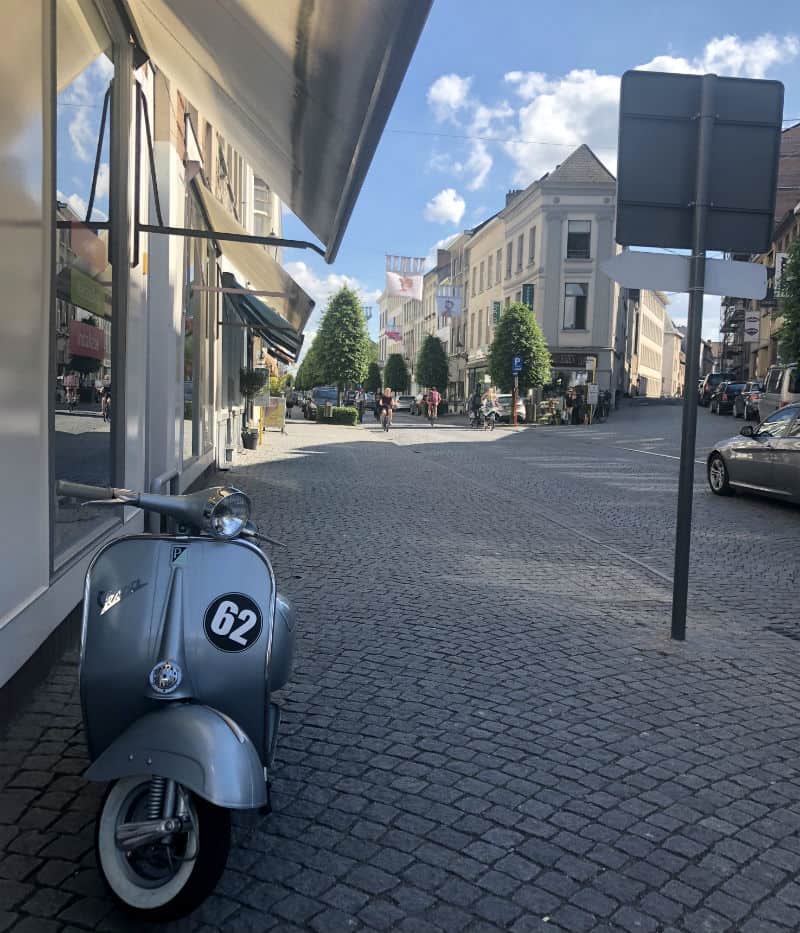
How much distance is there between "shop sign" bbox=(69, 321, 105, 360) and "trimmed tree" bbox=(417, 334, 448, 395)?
64764 mm

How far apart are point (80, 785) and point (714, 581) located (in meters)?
5.38

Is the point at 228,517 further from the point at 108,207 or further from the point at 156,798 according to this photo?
the point at 108,207

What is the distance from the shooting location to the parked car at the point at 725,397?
41.8 metres

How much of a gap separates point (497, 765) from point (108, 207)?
4700 mm

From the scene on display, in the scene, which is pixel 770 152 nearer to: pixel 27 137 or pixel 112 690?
pixel 27 137

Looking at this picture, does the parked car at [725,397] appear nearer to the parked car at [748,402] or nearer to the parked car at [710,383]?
the parked car at [748,402]

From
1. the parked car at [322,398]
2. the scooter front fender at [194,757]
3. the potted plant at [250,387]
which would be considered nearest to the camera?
the scooter front fender at [194,757]

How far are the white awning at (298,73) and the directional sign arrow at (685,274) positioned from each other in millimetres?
1706

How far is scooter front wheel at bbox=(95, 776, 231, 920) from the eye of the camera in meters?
2.37

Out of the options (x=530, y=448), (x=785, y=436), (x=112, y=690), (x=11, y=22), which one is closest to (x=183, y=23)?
(x=11, y=22)

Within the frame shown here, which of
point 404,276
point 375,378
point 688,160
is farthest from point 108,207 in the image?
point 375,378

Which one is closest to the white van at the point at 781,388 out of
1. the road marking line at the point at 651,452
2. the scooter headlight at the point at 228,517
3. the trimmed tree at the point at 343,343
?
the road marking line at the point at 651,452

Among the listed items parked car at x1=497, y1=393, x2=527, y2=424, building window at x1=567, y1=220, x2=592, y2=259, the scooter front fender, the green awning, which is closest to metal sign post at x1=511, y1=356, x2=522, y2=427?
parked car at x1=497, y1=393, x2=527, y2=424

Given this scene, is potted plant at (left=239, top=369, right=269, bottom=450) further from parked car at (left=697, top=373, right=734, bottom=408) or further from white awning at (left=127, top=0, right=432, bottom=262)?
parked car at (left=697, top=373, right=734, bottom=408)
